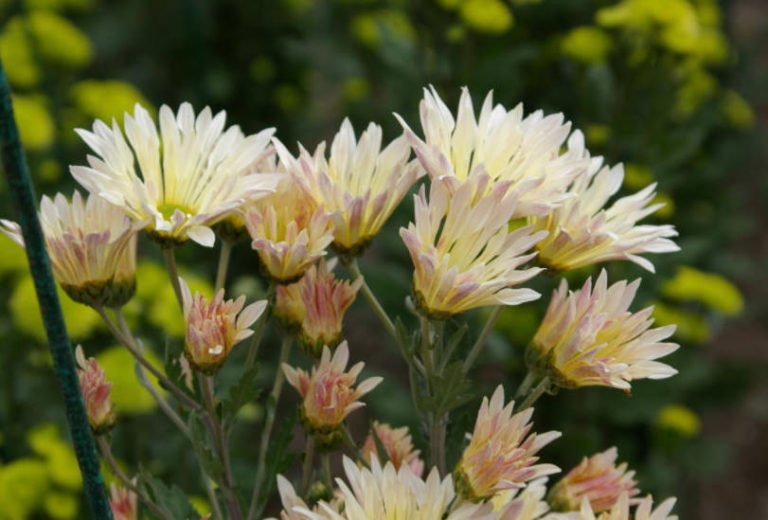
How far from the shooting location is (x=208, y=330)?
2.59ft

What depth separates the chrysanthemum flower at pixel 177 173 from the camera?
31.0 inches

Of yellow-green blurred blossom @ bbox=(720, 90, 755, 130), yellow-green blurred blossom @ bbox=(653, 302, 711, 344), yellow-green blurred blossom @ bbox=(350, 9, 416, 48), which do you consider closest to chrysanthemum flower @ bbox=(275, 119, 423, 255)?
yellow-green blurred blossom @ bbox=(653, 302, 711, 344)

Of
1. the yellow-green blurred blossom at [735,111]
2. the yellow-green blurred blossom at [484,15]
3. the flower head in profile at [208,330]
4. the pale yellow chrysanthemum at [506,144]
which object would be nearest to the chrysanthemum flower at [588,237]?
the pale yellow chrysanthemum at [506,144]

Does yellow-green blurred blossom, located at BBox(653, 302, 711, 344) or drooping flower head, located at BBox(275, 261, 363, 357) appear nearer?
drooping flower head, located at BBox(275, 261, 363, 357)

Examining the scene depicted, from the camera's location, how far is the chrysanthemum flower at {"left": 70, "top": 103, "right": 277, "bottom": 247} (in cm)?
79

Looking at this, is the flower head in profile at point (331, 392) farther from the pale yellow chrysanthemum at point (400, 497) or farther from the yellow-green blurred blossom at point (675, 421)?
the yellow-green blurred blossom at point (675, 421)

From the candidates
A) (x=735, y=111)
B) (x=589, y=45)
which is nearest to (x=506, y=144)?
(x=589, y=45)

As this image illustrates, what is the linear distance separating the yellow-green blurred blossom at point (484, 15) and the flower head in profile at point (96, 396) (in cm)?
126

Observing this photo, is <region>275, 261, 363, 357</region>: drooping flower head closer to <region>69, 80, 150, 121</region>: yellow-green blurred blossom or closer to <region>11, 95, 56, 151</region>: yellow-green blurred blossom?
<region>11, 95, 56, 151</region>: yellow-green blurred blossom

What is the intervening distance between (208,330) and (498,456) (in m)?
0.21

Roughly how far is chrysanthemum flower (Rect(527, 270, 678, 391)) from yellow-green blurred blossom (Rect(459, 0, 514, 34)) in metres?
1.21

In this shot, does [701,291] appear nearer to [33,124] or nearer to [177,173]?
[33,124]

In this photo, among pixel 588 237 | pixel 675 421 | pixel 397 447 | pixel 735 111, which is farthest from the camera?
pixel 735 111

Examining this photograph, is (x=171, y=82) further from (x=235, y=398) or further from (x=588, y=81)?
(x=235, y=398)
